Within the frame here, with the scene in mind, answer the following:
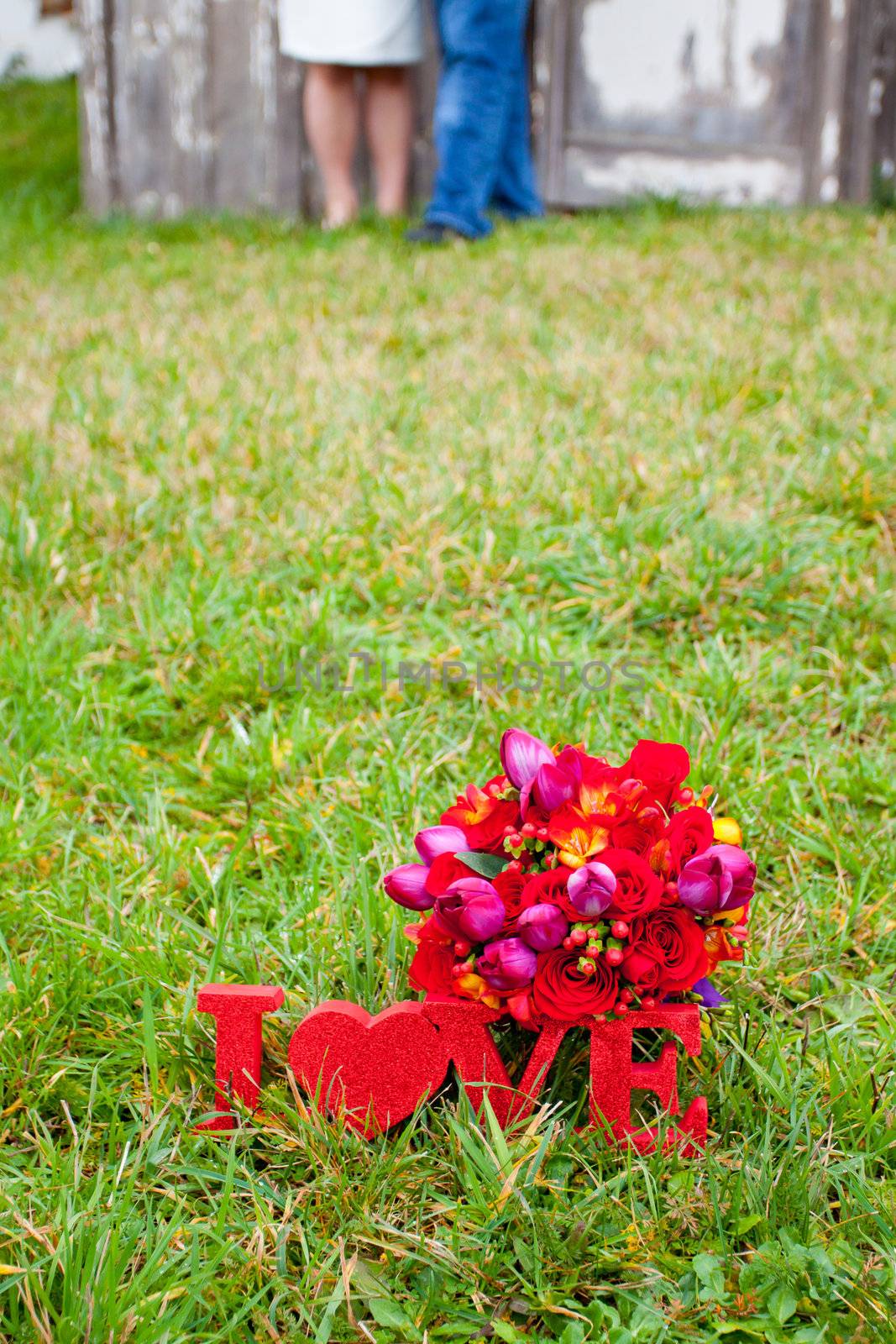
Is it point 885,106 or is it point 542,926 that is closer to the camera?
point 542,926

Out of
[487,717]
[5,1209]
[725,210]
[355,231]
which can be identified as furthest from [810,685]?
[725,210]

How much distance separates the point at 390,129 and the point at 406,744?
4658 mm

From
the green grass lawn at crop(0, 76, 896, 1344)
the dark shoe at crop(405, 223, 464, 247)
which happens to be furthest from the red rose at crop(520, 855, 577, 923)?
the dark shoe at crop(405, 223, 464, 247)

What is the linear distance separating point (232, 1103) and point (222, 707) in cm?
92

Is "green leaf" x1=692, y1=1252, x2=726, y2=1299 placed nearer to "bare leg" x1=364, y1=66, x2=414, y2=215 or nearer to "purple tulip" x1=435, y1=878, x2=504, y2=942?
"purple tulip" x1=435, y1=878, x2=504, y2=942

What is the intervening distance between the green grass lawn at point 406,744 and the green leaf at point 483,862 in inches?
9.0

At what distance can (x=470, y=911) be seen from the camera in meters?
1.13

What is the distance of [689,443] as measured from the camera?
276 centimetres

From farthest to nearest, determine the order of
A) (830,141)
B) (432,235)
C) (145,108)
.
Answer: (145,108) < (830,141) < (432,235)

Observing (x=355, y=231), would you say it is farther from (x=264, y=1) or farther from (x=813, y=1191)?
(x=813, y=1191)

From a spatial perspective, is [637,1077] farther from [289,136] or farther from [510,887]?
[289,136]

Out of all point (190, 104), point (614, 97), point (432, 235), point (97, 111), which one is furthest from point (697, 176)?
point (97, 111)

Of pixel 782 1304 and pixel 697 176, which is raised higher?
pixel 697 176

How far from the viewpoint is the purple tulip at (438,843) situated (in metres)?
1.22
